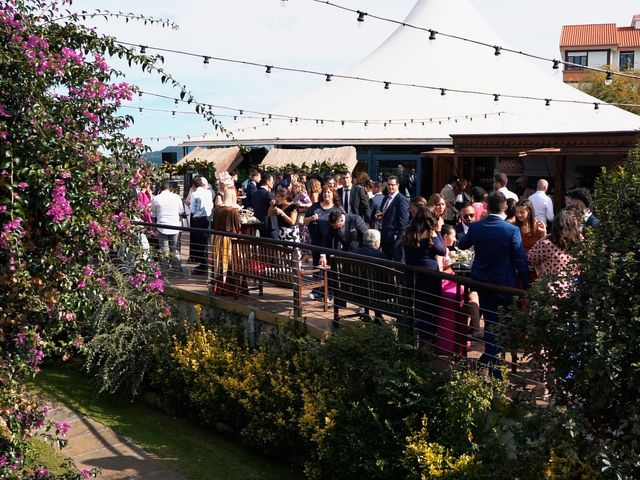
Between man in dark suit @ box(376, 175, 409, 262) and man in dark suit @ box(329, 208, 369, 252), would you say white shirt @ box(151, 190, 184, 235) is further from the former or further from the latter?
man in dark suit @ box(376, 175, 409, 262)

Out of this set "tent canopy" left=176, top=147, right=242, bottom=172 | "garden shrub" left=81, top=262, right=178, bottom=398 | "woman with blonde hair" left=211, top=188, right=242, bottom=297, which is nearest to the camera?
"garden shrub" left=81, top=262, right=178, bottom=398

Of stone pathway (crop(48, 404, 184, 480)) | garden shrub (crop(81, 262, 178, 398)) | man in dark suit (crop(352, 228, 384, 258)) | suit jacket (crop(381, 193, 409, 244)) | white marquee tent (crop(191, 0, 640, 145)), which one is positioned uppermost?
white marquee tent (crop(191, 0, 640, 145))

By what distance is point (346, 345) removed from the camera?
690 centimetres

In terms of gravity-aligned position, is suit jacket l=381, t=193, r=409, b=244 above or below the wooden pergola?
below

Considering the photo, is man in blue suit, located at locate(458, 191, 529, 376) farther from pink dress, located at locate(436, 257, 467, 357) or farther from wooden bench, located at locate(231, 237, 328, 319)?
wooden bench, located at locate(231, 237, 328, 319)

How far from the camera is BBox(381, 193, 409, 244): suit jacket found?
10188mm

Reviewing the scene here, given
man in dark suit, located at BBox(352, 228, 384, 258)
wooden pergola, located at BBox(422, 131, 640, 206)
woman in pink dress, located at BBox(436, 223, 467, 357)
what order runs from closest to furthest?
1. woman in pink dress, located at BBox(436, 223, 467, 357)
2. man in dark suit, located at BBox(352, 228, 384, 258)
3. wooden pergola, located at BBox(422, 131, 640, 206)

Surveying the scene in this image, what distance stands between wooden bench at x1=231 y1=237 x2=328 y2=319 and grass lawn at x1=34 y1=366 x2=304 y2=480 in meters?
1.64

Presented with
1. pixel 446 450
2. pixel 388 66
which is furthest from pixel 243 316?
pixel 388 66

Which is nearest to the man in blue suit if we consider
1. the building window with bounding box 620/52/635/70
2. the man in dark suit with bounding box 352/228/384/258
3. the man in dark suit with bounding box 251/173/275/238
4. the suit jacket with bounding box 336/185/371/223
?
the man in dark suit with bounding box 352/228/384/258

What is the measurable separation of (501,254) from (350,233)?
365cm

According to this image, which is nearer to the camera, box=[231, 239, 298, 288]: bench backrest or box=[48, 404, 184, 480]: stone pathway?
box=[48, 404, 184, 480]: stone pathway

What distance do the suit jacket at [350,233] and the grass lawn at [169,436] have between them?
9.85 feet

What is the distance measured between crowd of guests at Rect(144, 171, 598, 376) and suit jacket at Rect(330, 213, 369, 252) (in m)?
0.01
